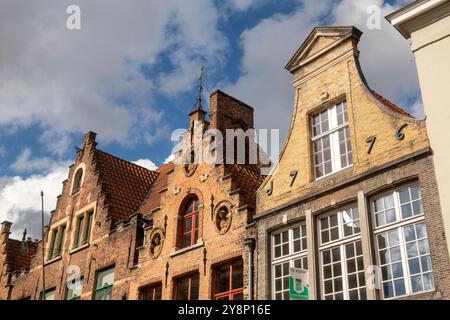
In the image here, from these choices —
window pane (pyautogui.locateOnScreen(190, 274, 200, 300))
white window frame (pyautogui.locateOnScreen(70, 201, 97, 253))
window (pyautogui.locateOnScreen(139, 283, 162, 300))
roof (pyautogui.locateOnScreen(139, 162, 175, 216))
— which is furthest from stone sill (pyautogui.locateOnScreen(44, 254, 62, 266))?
window pane (pyautogui.locateOnScreen(190, 274, 200, 300))

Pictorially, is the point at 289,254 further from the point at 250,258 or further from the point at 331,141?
the point at 331,141

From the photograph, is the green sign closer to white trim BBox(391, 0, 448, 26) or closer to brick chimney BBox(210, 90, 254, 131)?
white trim BBox(391, 0, 448, 26)

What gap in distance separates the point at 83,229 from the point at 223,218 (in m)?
7.62

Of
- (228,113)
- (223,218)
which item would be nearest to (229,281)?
(223,218)

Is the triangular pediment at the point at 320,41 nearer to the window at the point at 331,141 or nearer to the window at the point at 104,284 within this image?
the window at the point at 331,141

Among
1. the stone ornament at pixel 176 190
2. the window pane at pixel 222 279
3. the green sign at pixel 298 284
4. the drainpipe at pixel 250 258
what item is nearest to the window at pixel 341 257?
the green sign at pixel 298 284

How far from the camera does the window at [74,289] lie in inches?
756

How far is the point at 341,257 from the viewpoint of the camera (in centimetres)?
1191

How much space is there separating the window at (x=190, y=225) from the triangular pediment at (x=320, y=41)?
179 inches

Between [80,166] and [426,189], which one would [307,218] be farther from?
[80,166]

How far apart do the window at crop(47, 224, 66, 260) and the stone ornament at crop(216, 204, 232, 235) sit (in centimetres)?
870
